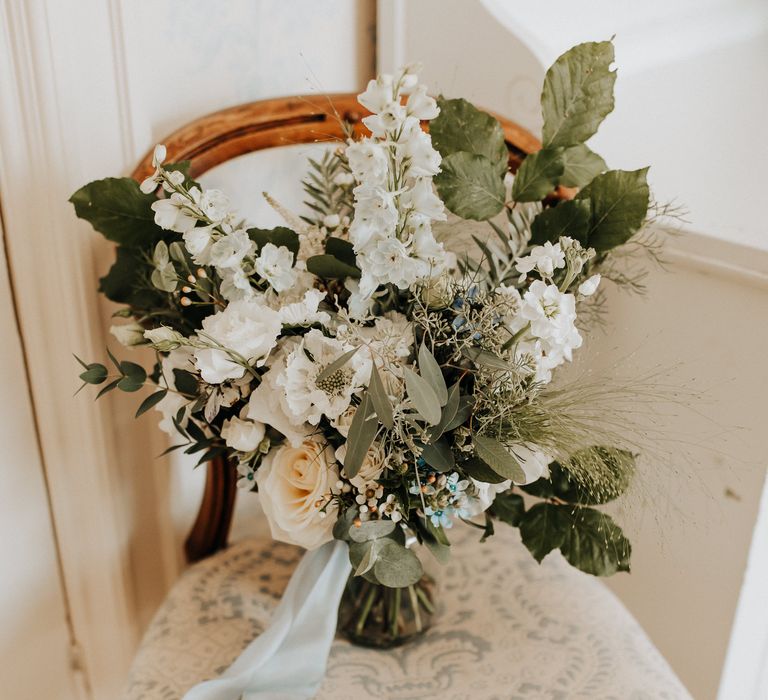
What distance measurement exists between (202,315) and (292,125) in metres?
0.24

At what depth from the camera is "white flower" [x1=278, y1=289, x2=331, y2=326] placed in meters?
0.61

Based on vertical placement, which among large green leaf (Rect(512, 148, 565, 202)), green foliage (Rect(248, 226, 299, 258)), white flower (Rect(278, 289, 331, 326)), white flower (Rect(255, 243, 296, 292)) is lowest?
white flower (Rect(278, 289, 331, 326))

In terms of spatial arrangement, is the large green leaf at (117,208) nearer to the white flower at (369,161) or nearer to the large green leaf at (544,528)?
the white flower at (369,161)

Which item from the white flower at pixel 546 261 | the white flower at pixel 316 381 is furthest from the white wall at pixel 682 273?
the white flower at pixel 316 381

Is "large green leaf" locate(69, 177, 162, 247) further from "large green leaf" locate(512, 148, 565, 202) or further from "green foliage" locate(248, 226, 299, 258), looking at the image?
"large green leaf" locate(512, 148, 565, 202)

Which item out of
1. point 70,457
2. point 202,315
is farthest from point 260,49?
point 70,457

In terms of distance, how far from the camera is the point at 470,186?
26.7 inches

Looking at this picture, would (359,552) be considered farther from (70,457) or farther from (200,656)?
(70,457)

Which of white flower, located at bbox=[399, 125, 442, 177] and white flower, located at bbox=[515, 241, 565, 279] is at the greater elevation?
white flower, located at bbox=[399, 125, 442, 177]

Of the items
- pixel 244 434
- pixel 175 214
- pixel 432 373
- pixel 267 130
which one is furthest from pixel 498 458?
pixel 267 130

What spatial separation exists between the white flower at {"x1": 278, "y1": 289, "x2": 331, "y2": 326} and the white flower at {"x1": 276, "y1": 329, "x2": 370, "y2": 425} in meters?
0.01

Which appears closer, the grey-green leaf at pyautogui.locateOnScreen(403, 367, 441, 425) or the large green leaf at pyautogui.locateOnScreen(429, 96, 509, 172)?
the grey-green leaf at pyautogui.locateOnScreen(403, 367, 441, 425)

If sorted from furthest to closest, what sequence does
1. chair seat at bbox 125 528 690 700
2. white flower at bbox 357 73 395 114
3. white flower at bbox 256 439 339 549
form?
chair seat at bbox 125 528 690 700 < white flower at bbox 256 439 339 549 < white flower at bbox 357 73 395 114

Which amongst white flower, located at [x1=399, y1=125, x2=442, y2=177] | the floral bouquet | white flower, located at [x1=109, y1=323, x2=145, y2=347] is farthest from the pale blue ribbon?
white flower, located at [x1=399, y1=125, x2=442, y2=177]
